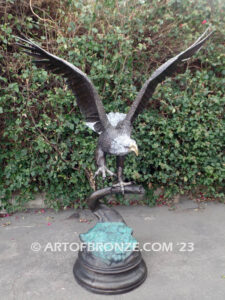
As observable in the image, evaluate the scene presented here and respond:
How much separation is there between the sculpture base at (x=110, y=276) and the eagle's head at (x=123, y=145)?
3.19ft

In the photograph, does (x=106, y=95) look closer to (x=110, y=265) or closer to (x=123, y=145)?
(x=123, y=145)

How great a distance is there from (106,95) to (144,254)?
2045 mm

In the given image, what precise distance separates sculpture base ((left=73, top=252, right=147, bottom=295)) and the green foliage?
1.48 meters

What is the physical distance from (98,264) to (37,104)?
220 cm

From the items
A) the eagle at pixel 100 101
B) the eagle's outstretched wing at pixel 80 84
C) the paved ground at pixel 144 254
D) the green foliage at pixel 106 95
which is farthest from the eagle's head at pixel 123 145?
the green foliage at pixel 106 95

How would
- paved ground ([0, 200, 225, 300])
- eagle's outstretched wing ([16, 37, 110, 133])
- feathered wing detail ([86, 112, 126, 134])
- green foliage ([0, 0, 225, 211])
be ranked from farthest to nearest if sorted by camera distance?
green foliage ([0, 0, 225, 211]) → feathered wing detail ([86, 112, 126, 134]) → paved ground ([0, 200, 225, 300]) → eagle's outstretched wing ([16, 37, 110, 133])

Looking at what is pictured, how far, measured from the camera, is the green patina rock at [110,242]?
2.42 metres

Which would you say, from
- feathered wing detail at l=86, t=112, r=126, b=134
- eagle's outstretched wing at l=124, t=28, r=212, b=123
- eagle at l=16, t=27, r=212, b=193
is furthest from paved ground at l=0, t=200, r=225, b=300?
eagle's outstretched wing at l=124, t=28, r=212, b=123

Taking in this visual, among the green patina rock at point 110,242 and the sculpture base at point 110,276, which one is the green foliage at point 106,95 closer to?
the green patina rock at point 110,242

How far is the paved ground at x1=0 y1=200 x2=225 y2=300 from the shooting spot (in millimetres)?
2389

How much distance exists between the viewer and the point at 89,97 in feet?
7.80

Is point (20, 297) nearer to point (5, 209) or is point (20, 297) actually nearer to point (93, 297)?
point (93, 297)

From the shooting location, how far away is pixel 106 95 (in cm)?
369

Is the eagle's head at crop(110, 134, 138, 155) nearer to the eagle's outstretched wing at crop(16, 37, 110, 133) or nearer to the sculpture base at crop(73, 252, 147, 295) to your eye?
the eagle's outstretched wing at crop(16, 37, 110, 133)
